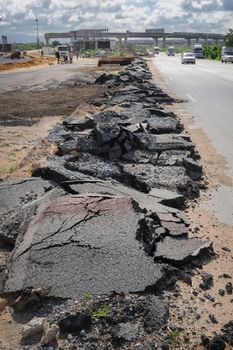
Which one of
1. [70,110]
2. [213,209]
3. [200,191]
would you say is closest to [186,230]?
[213,209]

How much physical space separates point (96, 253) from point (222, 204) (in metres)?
2.99

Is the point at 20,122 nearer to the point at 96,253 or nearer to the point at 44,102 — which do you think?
the point at 44,102

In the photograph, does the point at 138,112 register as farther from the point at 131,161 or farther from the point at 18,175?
the point at 18,175

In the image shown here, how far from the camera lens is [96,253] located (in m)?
4.52

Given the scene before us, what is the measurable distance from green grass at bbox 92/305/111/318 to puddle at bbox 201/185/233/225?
279cm

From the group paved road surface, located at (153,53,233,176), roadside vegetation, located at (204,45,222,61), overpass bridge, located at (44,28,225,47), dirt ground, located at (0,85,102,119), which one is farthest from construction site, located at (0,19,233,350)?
overpass bridge, located at (44,28,225,47)

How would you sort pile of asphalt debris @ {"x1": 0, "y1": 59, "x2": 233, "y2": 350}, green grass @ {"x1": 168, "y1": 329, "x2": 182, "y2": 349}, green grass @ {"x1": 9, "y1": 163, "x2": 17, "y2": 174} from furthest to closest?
1. green grass @ {"x1": 9, "y1": 163, "x2": 17, "y2": 174}
2. pile of asphalt debris @ {"x1": 0, "y1": 59, "x2": 233, "y2": 350}
3. green grass @ {"x1": 168, "y1": 329, "x2": 182, "y2": 349}

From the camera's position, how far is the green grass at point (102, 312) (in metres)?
3.85

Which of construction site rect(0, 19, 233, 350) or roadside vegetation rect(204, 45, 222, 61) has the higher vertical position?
roadside vegetation rect(204, 45, 222, 61)

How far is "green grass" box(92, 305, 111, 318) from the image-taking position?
12.6ft

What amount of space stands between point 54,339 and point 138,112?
10836mm

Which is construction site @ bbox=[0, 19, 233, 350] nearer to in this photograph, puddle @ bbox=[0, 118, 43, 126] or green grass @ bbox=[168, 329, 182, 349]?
green grass @ bbox=[168, 329, 182, 349]

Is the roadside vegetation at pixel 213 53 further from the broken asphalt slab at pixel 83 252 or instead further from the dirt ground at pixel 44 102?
the broken asphalt slab at pixel 83 252

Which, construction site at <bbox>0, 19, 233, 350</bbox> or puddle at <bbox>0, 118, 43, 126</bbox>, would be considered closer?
construction site at <bbox>0, 19, 233, 350</bbox>
